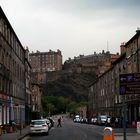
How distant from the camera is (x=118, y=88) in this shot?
7606 centimetres

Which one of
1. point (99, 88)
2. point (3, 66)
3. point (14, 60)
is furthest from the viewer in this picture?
point (99, 88)

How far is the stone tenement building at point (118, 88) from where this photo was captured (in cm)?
6469

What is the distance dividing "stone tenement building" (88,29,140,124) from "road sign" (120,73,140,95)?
39.9m

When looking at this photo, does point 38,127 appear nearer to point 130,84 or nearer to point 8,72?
point 8,72

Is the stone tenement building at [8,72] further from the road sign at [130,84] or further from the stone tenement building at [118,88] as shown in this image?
the road sign at [130,84]

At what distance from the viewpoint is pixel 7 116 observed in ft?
172

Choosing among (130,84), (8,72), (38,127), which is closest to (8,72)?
(8,72)

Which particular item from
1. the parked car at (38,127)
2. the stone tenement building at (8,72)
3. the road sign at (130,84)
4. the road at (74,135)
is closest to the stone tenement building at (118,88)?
the road at (74,135)

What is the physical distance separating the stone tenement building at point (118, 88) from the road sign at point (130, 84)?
39.9 meters

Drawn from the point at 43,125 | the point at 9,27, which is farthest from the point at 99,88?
the point at 43,125

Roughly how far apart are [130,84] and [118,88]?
54.9 metres

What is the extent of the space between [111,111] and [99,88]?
1871 centimetres

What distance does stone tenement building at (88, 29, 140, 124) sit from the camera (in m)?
64.7

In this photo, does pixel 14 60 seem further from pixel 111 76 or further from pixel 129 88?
pixel 129 88
